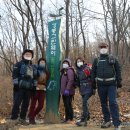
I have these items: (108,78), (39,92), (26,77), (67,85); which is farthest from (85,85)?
(26,77)

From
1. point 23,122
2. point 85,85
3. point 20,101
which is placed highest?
point 85,85

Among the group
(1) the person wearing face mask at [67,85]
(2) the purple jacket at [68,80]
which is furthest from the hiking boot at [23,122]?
(2) the purple jacket at [68,80]

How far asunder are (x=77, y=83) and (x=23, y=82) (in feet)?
4.92

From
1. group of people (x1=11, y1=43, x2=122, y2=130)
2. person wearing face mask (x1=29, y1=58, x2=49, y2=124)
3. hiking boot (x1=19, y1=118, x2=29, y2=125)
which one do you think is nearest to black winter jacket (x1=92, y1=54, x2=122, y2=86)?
group of people (x1=11, y1=43, x2=122, y2=130)

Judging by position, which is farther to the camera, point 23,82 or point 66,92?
point 66,92


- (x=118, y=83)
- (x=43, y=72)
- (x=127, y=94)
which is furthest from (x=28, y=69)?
(x=127, y=94)

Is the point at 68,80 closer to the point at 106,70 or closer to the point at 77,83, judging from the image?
the point at 77,83

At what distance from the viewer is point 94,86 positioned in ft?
27.8

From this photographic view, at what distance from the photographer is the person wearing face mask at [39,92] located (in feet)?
30.4

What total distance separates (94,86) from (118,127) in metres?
1.29

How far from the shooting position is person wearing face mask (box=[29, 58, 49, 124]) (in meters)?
9.27

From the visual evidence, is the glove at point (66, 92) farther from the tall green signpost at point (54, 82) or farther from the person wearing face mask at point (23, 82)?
the person wearing face mask at point (23, 82)

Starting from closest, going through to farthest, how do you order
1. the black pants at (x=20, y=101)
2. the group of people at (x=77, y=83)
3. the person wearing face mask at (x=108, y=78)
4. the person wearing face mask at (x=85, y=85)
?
the person wearing face mask at (x=108, y=78) < the group of people at (x=77, y=83) < the person wearing face mask at (x=85, y=85) < the black pants at (x=20, y=101)

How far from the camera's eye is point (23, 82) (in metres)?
Result: 8.86
